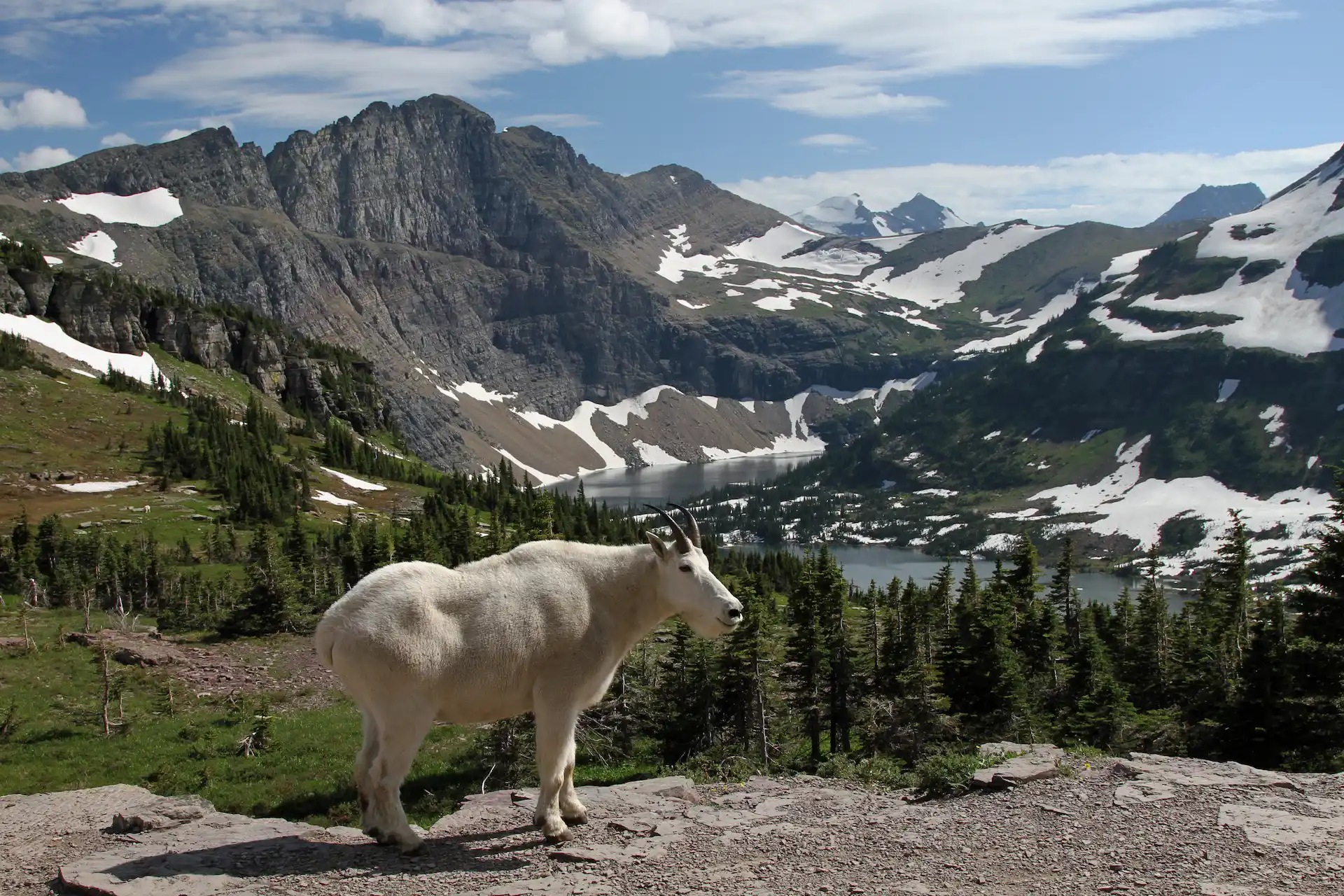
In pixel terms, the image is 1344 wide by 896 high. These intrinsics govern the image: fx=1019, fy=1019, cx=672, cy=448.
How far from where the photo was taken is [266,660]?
36750 millimetres

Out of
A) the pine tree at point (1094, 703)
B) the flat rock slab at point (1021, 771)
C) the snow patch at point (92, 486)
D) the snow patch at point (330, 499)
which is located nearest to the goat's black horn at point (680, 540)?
the flat rock slab at point (1021, 771)

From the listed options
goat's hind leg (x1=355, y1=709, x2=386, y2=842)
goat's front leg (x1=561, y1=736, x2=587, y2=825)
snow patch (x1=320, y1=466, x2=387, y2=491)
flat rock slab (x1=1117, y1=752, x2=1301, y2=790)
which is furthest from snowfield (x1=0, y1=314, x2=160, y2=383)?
flat rock slab (x1=1117, y1=752, x2=1301, y2=790)

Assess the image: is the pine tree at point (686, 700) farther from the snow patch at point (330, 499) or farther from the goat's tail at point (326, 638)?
the snow patch at point (330, 499)

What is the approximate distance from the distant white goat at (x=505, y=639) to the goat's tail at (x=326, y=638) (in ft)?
0.05

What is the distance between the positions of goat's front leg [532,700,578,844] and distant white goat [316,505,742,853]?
2 centimetres

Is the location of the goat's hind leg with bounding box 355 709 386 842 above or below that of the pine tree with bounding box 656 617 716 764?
above

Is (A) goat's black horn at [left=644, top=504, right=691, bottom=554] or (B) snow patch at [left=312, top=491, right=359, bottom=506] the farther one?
(B) snow patch at [left=312, top=491, right=359, bottom=506]

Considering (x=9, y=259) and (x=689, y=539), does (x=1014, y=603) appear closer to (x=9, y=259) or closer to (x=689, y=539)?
(x=689, y=539)

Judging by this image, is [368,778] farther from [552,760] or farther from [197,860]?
[552,760]

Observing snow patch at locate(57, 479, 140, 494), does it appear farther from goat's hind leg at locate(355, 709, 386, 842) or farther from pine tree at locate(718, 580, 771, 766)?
goat's hind leg at locate(355, 709, 386, 842)

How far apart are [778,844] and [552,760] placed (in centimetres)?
280

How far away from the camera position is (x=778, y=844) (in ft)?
37.8

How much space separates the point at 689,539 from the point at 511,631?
2613mm

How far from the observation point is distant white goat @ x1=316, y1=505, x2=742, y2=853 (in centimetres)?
1162
